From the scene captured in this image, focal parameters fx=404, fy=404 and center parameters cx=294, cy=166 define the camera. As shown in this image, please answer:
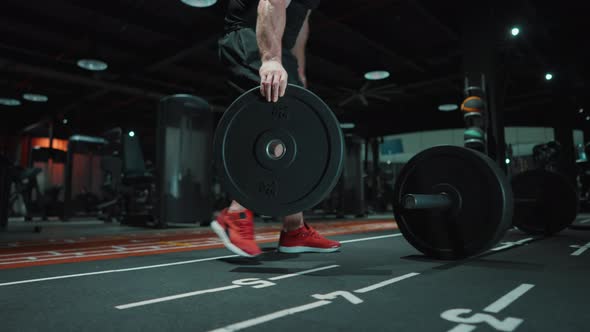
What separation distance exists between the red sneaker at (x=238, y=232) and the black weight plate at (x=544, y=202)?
177 centimetres

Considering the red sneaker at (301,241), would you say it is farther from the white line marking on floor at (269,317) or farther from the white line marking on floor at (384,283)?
the white line marking on floor at (269,317)

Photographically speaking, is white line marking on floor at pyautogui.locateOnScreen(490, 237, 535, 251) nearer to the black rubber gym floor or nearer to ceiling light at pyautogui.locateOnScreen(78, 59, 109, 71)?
the black rubber gym floor

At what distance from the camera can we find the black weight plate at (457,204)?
4.74 ft

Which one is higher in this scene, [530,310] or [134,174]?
[134,174]

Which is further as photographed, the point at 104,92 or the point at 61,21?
the point at 104,92

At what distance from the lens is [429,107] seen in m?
12.6

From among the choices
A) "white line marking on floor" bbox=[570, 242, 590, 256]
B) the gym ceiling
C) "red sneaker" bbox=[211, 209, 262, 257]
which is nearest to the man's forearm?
"red sneaker" bbox=[211, 209, 262, 257]

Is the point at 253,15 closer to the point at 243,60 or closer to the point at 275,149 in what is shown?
the point at 243,60

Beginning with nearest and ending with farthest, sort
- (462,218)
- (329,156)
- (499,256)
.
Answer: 1. (329,156)
2. (462,218)
3. (499,256)

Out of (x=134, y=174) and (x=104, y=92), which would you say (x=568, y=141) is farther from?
(x=104, y=92)

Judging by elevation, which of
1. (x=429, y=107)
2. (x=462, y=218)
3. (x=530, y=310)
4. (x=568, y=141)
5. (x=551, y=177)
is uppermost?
(x=429, y=107)

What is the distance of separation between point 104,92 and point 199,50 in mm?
3608

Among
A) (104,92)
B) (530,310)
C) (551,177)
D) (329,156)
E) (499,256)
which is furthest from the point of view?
(104,92)

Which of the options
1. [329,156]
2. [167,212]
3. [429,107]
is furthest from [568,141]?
[329,156]
